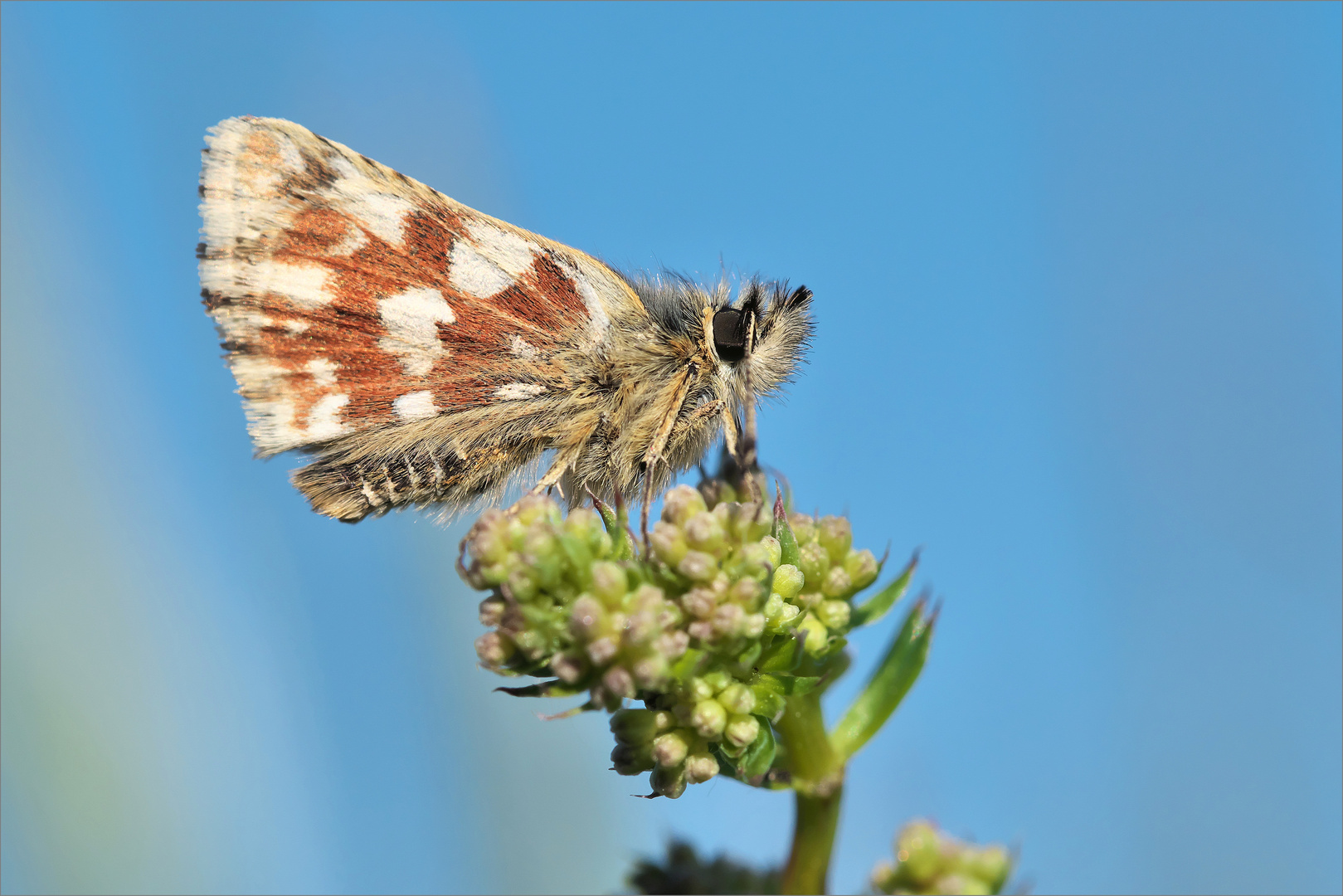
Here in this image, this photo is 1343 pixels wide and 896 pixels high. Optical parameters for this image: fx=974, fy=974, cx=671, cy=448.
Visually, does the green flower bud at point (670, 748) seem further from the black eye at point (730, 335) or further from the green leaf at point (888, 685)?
the black eye at point (730, 335)

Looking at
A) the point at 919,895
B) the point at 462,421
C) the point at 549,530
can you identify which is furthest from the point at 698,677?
the point at 462,421

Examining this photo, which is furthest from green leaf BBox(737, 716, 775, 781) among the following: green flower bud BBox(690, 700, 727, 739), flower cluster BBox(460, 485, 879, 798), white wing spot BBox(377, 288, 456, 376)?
white wing spot BBox(377, 288, 456, 376)

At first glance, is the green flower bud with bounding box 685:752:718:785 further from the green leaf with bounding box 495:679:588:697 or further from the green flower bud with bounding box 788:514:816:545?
the green flower bud with bounding box 788:514:816:545

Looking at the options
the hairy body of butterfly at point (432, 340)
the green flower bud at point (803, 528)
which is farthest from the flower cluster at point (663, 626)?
the hairy body of butterfly at point (432, 340)

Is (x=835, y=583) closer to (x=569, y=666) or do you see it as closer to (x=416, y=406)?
(x=569, y=666)

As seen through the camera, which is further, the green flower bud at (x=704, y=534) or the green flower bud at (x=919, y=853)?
the green flower bud at (x=704, y=534)

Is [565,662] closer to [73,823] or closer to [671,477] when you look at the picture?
[671,477]

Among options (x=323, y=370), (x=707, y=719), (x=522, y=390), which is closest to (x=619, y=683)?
(x=707, y=719)
